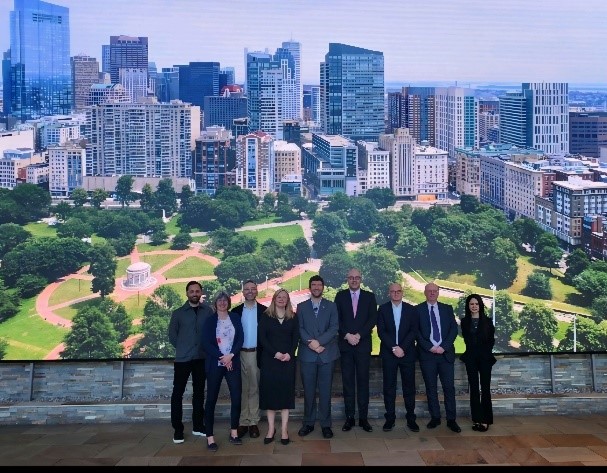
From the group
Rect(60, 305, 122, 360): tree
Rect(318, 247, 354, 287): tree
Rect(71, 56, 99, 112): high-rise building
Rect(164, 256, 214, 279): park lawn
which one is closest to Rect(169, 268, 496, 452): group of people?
Rect(318, 247, 354, 287): tree

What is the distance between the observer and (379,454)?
10.6ft

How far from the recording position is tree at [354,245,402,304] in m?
5.24

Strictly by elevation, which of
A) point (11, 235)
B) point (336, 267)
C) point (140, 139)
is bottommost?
A: point (336, 267)

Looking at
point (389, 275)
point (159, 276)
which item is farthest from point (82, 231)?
point (389, 275)

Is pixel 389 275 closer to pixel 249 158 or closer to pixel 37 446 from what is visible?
pixel 249 158

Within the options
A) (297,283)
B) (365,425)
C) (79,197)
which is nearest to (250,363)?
(365,425)

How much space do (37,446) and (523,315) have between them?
11.4 ft

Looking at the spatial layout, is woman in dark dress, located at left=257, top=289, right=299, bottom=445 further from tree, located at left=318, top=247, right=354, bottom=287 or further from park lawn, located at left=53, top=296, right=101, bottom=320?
park lawn, located at left=53, top=296, right=101, bottom=320

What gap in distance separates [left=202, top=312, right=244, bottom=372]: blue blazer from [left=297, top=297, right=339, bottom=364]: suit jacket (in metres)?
0.32

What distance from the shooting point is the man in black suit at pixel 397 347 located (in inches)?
142

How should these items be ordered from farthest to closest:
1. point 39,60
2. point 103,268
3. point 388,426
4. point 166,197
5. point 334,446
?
1. point 166,197
2. point 39,60
3. point 103,268
4. point 388,426
5. point 334,446

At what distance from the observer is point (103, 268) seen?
514 cm

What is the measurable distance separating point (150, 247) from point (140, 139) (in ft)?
2.99

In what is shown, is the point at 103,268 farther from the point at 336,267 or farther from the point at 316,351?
the point at 316,351
